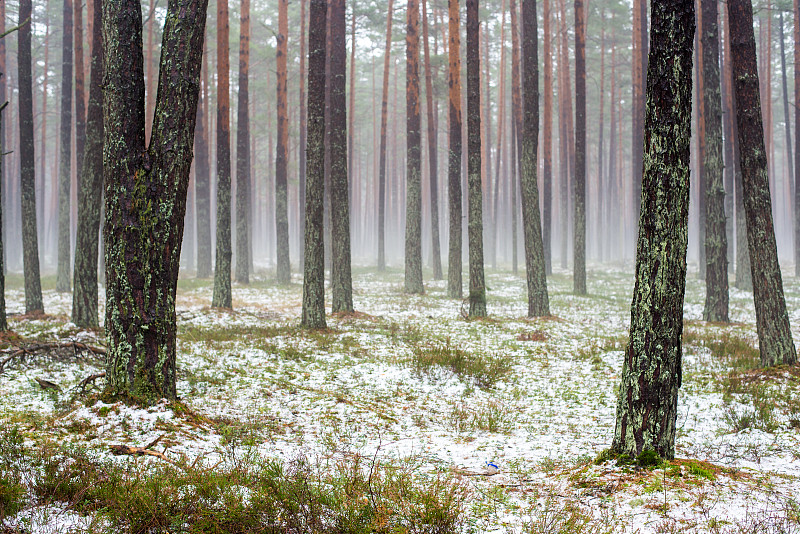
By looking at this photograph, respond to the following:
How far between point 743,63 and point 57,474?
9.24 m

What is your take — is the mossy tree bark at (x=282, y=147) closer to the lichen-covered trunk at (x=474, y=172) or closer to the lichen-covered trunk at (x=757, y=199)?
the lichen-covered trunk at (x=474, y=172)

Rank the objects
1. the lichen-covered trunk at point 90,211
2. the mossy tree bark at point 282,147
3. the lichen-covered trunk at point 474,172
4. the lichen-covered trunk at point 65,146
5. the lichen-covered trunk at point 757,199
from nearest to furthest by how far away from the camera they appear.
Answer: the lichen-covered trunk at point 757,199, the lichen-covered trunk at point 90,211, the lichen-covered trunk at point 474,172, the lichen-covered trunk at point 65,146, the mossy tree bark at point 282,147

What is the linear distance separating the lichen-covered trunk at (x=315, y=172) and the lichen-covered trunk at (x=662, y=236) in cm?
765

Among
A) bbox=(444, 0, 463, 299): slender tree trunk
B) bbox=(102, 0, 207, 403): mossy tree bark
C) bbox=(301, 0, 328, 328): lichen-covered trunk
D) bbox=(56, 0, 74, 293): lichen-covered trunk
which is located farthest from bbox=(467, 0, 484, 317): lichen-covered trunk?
bbox=(56, 0, 74, 293): lichen-covered trunk

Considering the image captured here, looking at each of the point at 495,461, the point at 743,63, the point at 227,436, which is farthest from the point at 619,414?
the point at 743,63

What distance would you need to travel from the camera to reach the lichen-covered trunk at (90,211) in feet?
31.4

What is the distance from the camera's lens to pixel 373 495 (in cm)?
356

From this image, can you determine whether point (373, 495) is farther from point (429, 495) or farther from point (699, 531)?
point (699, 531)

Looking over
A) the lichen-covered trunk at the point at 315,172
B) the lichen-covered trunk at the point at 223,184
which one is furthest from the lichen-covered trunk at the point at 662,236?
the lichen-covered trunk at the point at 223,184

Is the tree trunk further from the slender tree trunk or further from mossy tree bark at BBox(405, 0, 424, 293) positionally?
the slender tree trunk

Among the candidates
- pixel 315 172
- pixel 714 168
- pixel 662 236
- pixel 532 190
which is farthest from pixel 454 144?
pixel 662 236

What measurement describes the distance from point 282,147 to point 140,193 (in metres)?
17.7

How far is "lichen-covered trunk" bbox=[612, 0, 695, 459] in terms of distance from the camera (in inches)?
165

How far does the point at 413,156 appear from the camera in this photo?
19984 millimetres
